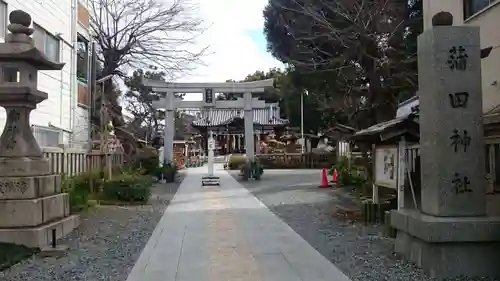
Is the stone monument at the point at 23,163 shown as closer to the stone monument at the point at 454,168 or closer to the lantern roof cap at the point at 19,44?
the lantern roof cap at the point at 19,44

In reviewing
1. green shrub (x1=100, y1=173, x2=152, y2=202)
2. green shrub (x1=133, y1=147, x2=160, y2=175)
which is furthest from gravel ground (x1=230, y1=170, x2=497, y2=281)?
green shrub (x1=133, y1=147, x2=160, y2=175)

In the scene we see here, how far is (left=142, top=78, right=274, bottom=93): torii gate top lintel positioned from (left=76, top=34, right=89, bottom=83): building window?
10.1ft

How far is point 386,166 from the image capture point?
11.0m

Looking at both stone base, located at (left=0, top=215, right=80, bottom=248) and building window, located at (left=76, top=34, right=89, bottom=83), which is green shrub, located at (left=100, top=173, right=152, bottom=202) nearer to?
stone base, located at (left=0, top=215, right=80, bottom=248)

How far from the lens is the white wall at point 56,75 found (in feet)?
56.6

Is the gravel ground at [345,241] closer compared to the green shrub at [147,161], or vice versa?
the gravel ground at [345,241]

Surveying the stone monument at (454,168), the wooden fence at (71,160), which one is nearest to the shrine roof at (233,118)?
the wooden fence at (71,160)

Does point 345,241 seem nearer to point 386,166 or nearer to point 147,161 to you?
point 386,166

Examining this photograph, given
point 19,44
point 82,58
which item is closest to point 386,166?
point 19,44

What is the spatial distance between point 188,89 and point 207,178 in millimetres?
5710

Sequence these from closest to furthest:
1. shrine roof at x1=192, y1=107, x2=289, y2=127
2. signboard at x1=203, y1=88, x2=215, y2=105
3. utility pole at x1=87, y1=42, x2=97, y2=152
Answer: utility pole at x1=87, y1=42, x2=97, y2=152 < signboard at x1=203, y1=88, x2=215, y2=105 < shrine roof at x1=192, y1=107, x2=289, y2=127

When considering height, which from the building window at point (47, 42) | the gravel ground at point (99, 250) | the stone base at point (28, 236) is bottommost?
the gravel ground at point (99, 250)

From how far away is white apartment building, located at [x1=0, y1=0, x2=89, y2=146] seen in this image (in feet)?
56.6

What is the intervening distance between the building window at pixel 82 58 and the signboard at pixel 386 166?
54.4 feet
